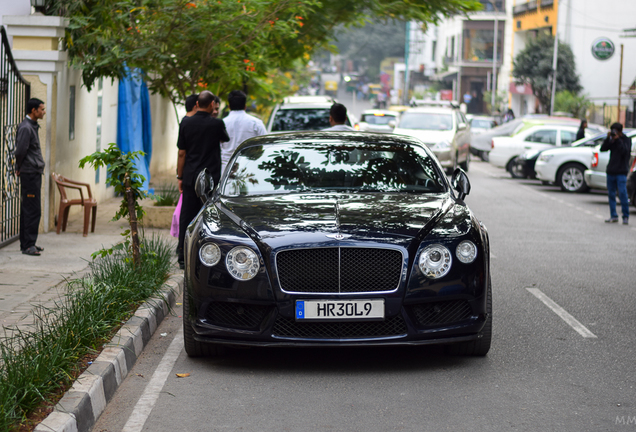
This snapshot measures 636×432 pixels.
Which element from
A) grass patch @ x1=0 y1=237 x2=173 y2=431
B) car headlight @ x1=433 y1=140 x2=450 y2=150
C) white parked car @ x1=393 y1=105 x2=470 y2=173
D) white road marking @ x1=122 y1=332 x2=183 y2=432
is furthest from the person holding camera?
white road marking @ x1=122 y1=332 x2=183 y2=432

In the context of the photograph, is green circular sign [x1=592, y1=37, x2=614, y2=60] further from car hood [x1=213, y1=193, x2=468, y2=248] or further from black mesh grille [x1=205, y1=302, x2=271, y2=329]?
black mesh grille [x1=205, y1=302, x2=271, y2=329]

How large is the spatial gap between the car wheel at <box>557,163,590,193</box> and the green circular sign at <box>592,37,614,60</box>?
29.8 metres

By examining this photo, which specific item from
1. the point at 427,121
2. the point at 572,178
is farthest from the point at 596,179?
the point at 427,121

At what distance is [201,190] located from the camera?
23.7 feet

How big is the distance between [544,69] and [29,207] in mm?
50123

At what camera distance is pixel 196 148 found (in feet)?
30.2

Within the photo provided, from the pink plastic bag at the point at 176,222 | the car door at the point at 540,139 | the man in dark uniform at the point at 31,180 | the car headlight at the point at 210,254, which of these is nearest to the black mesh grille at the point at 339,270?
the car headlight at the point at 210,254

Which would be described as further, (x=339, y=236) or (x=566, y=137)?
(x=566, y=137)

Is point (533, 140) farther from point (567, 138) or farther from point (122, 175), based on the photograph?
point (122, 175)

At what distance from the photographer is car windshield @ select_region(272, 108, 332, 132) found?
17641mm

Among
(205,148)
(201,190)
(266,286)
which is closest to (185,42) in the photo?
(205,148)

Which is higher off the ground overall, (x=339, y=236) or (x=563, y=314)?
(x=339, y=236)

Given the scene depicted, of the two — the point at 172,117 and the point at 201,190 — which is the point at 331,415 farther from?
the point at 172,117

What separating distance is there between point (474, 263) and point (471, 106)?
264 feet
